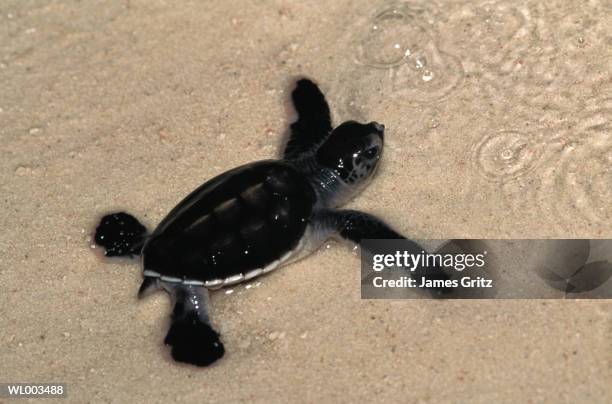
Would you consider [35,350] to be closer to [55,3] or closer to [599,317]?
[55,3]

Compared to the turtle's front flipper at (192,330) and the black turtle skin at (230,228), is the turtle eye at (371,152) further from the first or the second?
the turtle's front flipper at (192,330)

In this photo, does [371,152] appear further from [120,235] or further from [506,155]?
[120,235]

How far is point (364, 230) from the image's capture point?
3412 mm

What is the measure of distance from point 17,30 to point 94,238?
5.14 ft

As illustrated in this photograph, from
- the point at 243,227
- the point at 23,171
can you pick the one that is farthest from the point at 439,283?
the point at 23,171

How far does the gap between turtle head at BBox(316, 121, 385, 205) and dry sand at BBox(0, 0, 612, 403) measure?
0.13 metres

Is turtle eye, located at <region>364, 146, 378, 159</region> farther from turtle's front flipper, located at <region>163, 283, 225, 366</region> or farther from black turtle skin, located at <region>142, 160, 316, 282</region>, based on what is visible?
turtle's front flipper, located at <region>163, 283, 225, 366</region>

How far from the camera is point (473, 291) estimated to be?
129 inches

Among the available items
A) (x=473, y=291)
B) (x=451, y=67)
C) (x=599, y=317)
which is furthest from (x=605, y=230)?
(x=451, y=67)

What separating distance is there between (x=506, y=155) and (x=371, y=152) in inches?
26.8

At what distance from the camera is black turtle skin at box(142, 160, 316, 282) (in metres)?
3.16

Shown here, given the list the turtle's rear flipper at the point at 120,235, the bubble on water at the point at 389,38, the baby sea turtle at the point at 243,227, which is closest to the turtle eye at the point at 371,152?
the baby sea turtle at the point at 243,227

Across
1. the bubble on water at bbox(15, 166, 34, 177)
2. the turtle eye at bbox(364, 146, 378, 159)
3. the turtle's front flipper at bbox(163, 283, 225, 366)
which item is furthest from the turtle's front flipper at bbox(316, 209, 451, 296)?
the bubble on water at bbox(15, 166, 34, 177)

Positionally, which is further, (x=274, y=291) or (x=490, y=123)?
(x=490, y=123)
